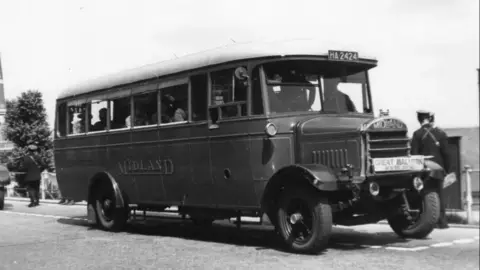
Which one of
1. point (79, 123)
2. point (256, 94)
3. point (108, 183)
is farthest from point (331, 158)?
point (79, 123)

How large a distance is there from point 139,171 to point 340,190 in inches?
164

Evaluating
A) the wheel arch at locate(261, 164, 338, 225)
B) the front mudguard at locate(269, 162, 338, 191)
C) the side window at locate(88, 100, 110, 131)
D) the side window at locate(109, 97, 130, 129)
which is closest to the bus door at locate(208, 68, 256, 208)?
the wheel arch at locate(261, 164, 338, 225)

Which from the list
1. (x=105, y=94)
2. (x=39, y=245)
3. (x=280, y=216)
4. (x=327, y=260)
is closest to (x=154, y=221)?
(x=105, y=94)

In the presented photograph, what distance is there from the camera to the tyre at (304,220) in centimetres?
802

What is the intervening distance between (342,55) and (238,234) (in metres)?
3.62

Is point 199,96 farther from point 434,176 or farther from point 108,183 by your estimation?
point 434,176

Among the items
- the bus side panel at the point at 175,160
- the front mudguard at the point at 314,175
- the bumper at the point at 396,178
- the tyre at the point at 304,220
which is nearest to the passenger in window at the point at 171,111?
the bus side panel at the point at 175,160

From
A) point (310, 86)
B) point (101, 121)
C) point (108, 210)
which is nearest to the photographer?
point (310, 86)

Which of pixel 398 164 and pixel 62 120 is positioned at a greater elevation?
pixel 62 120

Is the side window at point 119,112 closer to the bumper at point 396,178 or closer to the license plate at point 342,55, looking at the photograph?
the license plate at point 342,55

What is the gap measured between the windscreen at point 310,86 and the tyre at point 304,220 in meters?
1.22

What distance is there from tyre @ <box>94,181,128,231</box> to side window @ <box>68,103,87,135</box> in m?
1.35

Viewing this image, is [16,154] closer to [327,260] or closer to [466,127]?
[327,260]

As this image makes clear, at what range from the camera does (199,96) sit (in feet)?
32.3
